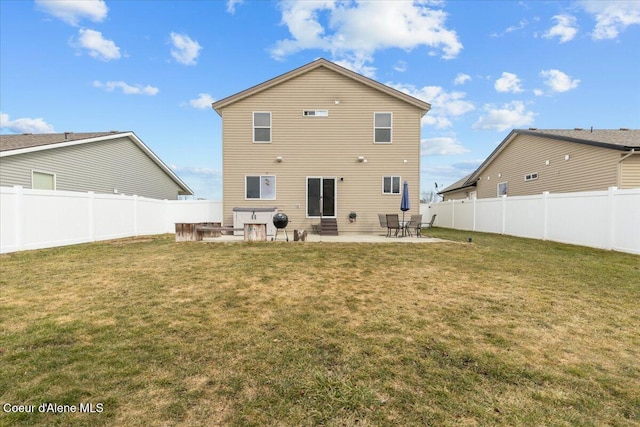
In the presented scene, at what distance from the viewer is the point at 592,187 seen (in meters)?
12.4

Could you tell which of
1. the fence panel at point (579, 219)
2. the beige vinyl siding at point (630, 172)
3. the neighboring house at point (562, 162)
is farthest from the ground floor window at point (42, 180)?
the beige vinyl siding at point (630, 172)

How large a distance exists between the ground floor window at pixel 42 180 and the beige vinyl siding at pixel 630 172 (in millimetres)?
23546

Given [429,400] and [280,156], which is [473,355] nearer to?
[429,400]

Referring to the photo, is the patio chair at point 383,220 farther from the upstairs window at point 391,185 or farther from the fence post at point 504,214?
the fence post at point 504,214

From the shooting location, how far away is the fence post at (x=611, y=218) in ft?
28.0

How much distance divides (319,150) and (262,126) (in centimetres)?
288

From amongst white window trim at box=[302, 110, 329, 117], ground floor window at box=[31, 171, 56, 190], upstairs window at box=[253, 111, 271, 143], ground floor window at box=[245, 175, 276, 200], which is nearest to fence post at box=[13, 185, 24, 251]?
ground floor window at box=[31, 171, 56, 190]

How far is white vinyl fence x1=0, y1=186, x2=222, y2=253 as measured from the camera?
308 inches

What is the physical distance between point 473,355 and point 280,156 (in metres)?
12.1

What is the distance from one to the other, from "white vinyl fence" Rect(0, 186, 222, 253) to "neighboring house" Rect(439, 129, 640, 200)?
1922 cm

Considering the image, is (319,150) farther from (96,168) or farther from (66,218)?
(96,168)

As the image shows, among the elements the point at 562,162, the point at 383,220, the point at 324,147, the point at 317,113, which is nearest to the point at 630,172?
the point at 562,162

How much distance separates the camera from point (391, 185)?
544 inches

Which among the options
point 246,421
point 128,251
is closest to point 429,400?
point 246,421
